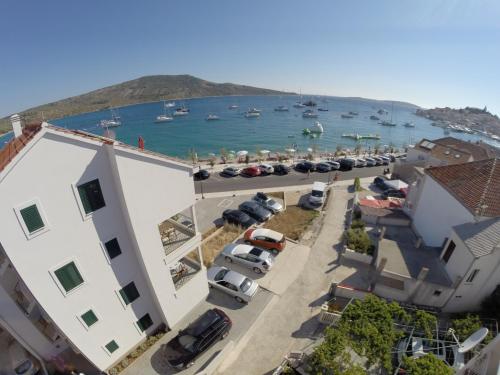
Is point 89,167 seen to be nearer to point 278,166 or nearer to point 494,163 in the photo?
point 494,163

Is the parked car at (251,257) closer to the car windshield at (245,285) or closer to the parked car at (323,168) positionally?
the car windshield at (245,285)

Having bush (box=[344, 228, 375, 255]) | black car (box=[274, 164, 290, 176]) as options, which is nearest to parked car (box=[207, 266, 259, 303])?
bush (box=[344, 228, 375, 255])

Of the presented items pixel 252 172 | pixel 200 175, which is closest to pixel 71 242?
pixel 200 175

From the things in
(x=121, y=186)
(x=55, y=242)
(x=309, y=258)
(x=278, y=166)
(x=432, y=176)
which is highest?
(x=121, y=186)

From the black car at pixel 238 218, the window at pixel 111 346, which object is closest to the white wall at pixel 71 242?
the window at pixel 111 346

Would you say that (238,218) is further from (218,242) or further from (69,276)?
(69,276)

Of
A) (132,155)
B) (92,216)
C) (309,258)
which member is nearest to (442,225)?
(309,258)
